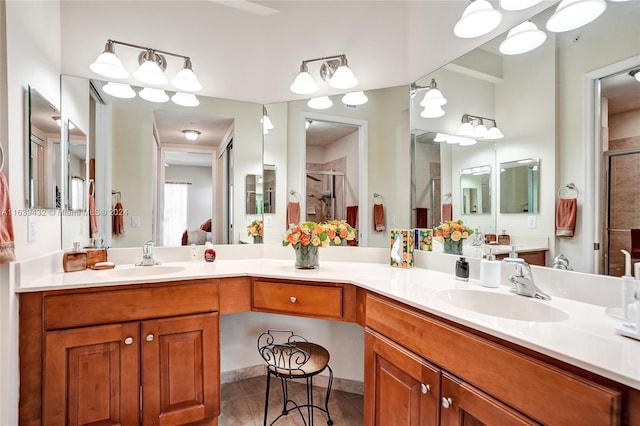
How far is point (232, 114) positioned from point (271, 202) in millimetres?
699

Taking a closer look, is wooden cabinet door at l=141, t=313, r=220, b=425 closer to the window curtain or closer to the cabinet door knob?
the window curtain

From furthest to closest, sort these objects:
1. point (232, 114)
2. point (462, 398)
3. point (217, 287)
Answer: point (232, 114), point (217, 287), point (462, 398)

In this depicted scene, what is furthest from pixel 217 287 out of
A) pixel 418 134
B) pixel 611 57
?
pixel 611 57

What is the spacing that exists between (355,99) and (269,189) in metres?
0.88

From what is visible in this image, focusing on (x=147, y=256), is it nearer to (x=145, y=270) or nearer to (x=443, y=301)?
(x=145, y=270)

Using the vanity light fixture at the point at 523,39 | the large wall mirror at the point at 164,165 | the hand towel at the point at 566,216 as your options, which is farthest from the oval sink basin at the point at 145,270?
the vanity light fixture at the point at 523,39

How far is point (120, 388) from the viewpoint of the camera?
1526 millimetres

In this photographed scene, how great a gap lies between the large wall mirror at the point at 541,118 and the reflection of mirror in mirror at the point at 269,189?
111 centimetres

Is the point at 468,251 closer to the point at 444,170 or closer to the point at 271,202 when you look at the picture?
the point at 444,170

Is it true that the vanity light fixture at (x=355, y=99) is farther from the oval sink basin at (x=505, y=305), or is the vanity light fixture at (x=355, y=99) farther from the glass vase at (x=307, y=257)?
the oval sink basin at (x=505, y=305)

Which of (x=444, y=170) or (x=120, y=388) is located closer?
(x=120, y=388)

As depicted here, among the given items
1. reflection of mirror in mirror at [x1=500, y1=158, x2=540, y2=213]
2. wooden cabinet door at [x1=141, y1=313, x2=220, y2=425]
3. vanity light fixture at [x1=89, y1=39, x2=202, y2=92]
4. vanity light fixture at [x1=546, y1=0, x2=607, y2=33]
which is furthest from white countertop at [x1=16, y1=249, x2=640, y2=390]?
vanity light fixture at [x1=89, y1=39, x2=202, y2=92]

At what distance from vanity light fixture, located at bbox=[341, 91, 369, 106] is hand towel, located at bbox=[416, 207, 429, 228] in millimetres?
826

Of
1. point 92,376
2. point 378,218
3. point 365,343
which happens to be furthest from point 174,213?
point 365,343
